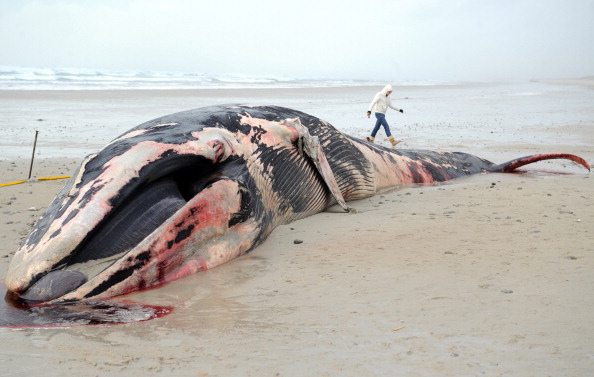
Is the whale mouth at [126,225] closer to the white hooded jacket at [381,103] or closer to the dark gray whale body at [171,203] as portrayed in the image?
the dark gray whale body at [171,203]

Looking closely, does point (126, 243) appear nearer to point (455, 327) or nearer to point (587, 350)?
point (455, 327)

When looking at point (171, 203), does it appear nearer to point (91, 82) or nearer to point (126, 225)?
point (126, 225)

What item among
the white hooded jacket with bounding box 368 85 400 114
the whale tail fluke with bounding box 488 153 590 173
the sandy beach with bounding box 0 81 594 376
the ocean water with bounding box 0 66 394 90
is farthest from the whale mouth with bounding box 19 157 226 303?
the ocean water with bounding box 0 66 394 90

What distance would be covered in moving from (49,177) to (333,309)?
6.47 meters

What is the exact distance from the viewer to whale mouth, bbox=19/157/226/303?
13.8 ft

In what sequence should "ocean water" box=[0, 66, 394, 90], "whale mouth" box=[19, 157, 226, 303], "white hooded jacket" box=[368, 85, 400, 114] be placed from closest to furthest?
1. "whale mouth" box=[19, 157, 226, 303]
2. "white hooded jacket" box=[368, 85, 400, 114]
3. "ocean water" box=[0, 66, 394, 90]

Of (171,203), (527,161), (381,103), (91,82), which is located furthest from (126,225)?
(91,82)

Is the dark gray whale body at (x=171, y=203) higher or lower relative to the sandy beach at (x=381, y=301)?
higher

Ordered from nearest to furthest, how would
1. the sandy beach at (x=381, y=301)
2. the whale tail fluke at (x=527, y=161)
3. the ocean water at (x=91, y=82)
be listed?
the sandy beach at (x=381, y=301) < the whale tail fluke at (x=527, y=161) < the ocean water at (x=91, y=82)

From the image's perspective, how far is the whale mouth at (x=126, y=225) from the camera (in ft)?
13.8

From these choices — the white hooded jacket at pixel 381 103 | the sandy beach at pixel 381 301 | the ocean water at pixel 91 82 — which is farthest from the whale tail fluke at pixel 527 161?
the ocean water at pixel 91 82

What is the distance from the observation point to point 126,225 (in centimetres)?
454

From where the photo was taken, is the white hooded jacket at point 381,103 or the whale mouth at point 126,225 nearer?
the whale mouth at point 126,225

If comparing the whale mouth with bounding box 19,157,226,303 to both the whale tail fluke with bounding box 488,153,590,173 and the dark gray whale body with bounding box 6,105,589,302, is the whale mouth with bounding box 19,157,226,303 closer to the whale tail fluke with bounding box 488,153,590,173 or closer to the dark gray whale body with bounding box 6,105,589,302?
the dark gray whale body with bounding box 6,105,589,302
